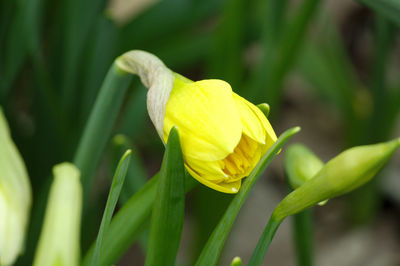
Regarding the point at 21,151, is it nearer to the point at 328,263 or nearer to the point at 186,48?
the point at 186,48

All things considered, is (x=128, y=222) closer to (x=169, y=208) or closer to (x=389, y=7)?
(x=169, y=208)

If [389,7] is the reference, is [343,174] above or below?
below

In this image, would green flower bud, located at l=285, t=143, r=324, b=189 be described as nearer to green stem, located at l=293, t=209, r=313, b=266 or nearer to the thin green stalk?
green stem, located at l=293, t=209, r=313, b=266

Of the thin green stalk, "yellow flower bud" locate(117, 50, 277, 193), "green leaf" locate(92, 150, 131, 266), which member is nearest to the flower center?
"yellow flower bud" locate(117, 50, 277, 193)

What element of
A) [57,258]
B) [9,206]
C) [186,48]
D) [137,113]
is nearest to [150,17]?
[186,48]

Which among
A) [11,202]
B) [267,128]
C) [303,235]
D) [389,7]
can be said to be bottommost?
[303,235]

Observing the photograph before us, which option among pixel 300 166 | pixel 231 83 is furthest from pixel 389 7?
pixel 231 83
